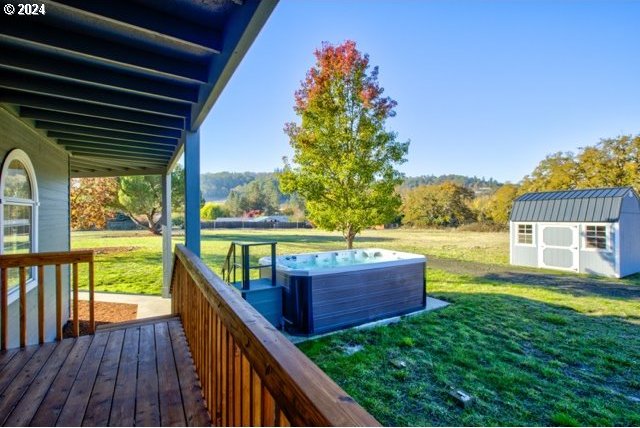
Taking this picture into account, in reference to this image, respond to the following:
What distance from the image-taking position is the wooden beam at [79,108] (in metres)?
2.90

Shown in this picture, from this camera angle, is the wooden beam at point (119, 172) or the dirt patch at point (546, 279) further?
the dirt patch at point (546, 279)

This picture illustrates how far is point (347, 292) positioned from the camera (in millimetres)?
5504

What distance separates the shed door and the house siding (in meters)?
12.7

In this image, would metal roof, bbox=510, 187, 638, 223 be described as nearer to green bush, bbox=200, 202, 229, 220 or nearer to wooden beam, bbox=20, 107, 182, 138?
wooden beam, bbox=20, 107, 182, 138

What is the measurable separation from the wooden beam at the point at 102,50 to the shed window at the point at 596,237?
11434 millimetres

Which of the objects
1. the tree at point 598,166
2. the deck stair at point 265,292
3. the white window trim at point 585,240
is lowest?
the deck stair at point 265,292

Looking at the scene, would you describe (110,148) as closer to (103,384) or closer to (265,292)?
(265,292)

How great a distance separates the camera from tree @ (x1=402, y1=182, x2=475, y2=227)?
2381 cm

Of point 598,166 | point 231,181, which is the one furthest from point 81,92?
point 231,181

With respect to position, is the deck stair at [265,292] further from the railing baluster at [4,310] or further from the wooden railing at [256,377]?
the wooden railing at [256,377]

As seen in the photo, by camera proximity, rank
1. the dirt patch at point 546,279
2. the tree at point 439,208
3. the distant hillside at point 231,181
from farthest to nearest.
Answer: the distant hillside at point 231,181 → the tree at point 439,208 → the dirt patch at point 546,279

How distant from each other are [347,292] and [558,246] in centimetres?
845

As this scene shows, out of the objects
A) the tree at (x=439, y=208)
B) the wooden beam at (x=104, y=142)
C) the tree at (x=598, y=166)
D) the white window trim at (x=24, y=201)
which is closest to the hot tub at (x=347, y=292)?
the wooden beam at (x=104, y=142)

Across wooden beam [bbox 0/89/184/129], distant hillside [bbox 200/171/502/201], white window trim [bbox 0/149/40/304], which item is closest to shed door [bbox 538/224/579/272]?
wooden beam [bbox 0/89/184/129]
